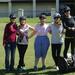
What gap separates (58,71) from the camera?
11.5 meters

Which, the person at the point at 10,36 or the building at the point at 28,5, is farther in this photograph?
the building at the point at 28,5

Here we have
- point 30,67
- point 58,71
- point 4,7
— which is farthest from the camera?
point 4,7

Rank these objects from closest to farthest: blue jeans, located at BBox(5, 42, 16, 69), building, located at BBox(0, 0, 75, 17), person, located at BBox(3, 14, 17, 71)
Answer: person, located at BBox(3, 14, 17, 71) < blue jeans, located at BBox(5, 42, 16, 69) < building, located at BBox(0, 0, 75, 17)

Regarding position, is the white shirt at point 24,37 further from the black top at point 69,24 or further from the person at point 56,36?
the black top at point 69,24

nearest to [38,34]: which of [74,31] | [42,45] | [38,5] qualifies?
[42,45]

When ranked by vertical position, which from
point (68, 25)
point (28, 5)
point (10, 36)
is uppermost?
point (68, 25)

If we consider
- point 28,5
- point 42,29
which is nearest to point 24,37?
point 42,29

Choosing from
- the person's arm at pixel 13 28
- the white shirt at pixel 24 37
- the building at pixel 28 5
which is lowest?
the building at pixel 28 5

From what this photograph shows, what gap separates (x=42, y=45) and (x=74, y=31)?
42.1 inches

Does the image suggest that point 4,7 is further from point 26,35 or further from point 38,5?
point 26,35

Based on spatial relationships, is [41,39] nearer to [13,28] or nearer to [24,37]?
[24,37]

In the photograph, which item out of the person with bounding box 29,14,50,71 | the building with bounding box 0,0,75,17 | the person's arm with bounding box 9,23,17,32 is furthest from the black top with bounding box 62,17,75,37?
the building with bounding box 0,0,75,17

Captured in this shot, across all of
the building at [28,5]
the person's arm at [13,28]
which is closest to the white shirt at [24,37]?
the person's arm at [13,28]

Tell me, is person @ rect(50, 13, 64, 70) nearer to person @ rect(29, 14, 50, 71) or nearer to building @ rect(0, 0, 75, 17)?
person @ rect(29, 14, 50, 71)
